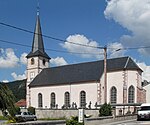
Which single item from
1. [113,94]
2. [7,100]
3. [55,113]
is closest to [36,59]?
[55,113]

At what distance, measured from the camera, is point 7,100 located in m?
13.6

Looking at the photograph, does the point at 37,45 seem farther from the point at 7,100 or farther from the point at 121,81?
the point at 7,100

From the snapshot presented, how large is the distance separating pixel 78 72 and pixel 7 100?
5220 centimetres

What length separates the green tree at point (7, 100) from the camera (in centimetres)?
1348

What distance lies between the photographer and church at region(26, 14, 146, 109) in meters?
57.7

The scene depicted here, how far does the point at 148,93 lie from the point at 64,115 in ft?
82.1

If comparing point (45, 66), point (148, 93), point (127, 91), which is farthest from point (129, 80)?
point (45, 66)

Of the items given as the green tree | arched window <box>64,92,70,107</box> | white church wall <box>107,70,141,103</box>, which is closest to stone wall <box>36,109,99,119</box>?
arched window <box>64,92,70,107</box>

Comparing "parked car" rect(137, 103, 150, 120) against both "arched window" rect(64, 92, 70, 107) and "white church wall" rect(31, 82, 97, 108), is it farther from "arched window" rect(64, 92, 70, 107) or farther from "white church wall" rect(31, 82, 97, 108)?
"arched window" rect(64, 92, 70, 107)

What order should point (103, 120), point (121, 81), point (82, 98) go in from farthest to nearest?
point (82, 98), point (121, 81), point (103, 120)

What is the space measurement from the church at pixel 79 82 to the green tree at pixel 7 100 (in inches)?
1676

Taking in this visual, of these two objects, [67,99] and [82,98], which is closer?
[82,98]

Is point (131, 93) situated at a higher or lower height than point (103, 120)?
higher

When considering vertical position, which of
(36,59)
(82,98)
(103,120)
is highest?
(36,59)
